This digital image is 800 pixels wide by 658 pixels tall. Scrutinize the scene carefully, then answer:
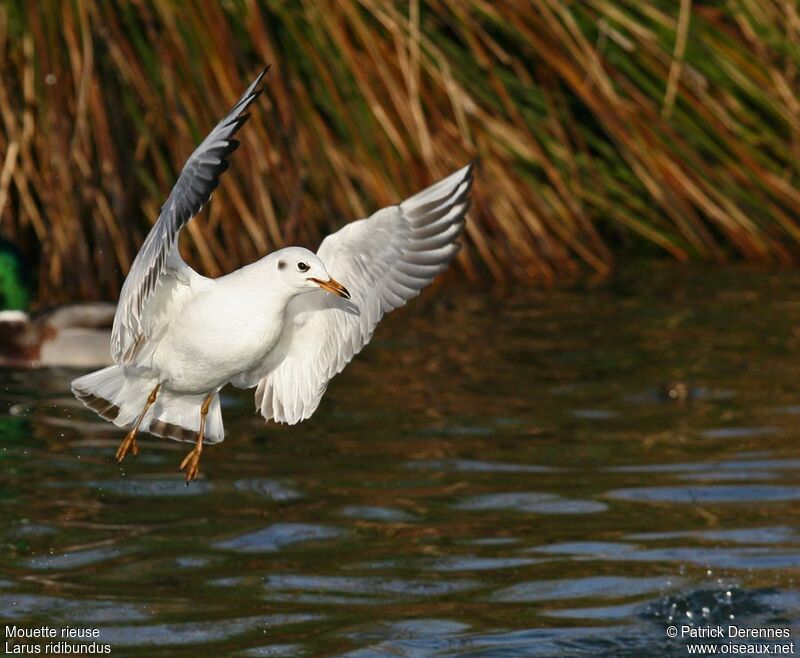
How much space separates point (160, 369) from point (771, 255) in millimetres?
6887

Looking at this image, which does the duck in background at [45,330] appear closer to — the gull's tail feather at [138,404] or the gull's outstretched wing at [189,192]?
the gull's tail feather at [138,404]

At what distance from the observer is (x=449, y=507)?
7.15 meters

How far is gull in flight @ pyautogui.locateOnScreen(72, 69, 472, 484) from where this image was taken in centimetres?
521

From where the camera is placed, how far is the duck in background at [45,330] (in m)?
9.77

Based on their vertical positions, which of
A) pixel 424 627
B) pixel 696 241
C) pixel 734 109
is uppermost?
pixel 734 109

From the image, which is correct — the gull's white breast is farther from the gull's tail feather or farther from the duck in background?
the duck in background

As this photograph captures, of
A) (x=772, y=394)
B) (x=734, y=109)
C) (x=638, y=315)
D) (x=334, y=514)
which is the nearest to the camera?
(x=334, y=514)

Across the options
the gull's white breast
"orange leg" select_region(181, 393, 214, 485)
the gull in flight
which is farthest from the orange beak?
"orange leg" select_region(181, 393, 214, 485)

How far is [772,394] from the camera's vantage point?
345 inches

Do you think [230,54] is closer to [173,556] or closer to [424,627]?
[173,556]

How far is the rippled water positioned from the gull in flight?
0.68 meters

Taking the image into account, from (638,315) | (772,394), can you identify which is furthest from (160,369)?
(638,315)

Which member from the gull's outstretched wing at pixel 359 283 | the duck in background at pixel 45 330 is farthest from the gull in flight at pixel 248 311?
the duck in background at pixel 45 330

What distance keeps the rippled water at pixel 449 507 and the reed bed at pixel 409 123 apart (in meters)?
0.98
